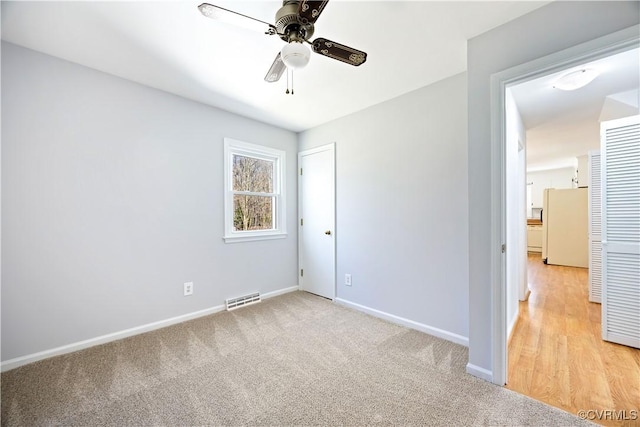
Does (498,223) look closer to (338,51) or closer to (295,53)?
(338,51)

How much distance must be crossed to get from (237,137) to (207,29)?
1.55 meters

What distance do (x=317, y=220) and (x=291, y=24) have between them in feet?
8.46

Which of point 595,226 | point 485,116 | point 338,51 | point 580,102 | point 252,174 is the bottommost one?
point 595,226

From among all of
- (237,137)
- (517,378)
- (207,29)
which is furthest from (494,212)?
(237,137)

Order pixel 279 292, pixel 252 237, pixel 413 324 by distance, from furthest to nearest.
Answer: pixel 279 292, pixel 252 237, pixel 413 324

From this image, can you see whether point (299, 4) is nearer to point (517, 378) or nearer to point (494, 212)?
point (494, 212)

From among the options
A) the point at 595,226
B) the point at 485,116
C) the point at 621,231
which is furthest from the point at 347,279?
the point at 595,226

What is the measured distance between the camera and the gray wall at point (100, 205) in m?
1.95

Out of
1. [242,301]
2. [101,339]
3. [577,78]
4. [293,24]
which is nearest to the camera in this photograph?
[293,24]

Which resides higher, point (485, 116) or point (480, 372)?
point (485, 116)

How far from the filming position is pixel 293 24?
53.3 inches

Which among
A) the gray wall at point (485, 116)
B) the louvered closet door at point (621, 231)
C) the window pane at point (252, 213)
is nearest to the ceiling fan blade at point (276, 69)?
the gray wall at point (485, 116)

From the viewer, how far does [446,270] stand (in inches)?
95.0

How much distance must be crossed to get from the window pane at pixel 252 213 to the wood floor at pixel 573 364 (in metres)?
3.01
